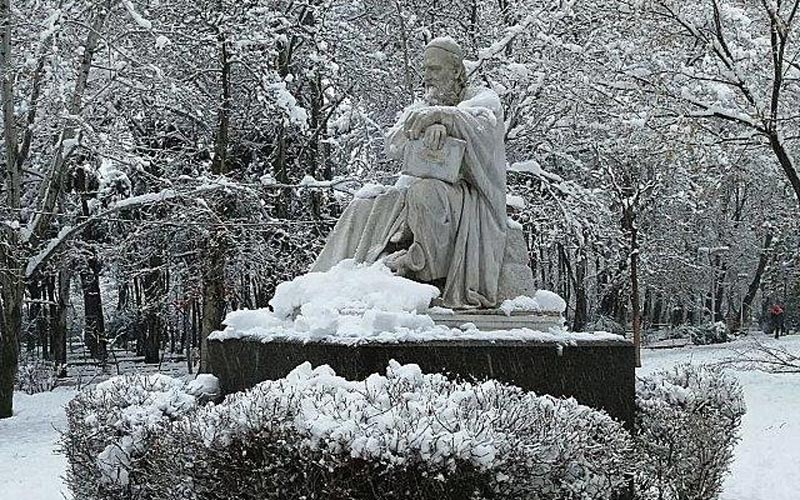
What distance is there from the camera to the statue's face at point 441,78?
717 cm

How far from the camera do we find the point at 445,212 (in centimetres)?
654

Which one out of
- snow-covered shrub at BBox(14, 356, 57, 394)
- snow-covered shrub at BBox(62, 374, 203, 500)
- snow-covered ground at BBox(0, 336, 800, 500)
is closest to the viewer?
snow-covered shrub at BBox(62, 374, 203, 500)

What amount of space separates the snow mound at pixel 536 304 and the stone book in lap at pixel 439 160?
935 mm

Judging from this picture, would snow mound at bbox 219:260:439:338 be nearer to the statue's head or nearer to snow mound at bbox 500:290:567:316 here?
snow mound at bbox 500:290:567:316

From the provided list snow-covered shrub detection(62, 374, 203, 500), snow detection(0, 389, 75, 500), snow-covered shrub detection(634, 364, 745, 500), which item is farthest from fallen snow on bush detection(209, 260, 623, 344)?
snow detection(0, 389, 75, 500)

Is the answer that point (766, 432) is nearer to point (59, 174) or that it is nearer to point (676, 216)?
point (59, 174)

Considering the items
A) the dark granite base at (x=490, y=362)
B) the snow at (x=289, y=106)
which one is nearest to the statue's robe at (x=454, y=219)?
the dark granite base at (x=490, y=362)

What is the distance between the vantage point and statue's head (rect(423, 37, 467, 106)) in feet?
23.5

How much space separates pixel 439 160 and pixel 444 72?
0.93 m

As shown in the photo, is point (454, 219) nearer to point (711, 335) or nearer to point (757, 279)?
point (711, 335)

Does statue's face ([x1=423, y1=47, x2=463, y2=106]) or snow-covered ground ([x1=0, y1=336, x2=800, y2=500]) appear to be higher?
statue's face ([x1=423, y1=47, x2=463, y2=106])

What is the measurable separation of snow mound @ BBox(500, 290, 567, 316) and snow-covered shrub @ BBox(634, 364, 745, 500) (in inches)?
36.8

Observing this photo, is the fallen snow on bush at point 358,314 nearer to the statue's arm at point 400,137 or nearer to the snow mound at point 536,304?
the snow mound at point 536,304

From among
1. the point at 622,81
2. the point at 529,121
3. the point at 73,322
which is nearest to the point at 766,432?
the point at 622,81
